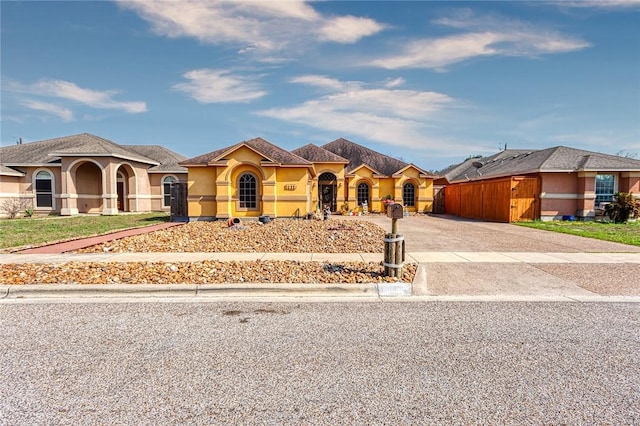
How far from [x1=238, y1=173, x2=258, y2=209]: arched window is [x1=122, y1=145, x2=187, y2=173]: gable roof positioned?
10.9 metres

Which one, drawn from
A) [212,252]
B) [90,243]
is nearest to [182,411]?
[212,252]

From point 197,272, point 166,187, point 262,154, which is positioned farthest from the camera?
point 166,187

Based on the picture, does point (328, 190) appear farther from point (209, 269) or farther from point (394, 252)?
point (394, 252)

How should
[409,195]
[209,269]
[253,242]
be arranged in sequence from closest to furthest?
[209,269] → [253,242] → [409,195]

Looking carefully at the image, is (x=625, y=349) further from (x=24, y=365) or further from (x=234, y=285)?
(x=24, y=365)

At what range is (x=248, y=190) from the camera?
1919cm

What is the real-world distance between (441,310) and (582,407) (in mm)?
2513

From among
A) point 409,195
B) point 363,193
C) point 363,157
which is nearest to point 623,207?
point 409,195

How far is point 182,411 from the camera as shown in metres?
2.87

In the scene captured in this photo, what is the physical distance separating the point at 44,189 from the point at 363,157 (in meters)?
25.2

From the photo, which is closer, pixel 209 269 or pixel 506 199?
pixel 209 269

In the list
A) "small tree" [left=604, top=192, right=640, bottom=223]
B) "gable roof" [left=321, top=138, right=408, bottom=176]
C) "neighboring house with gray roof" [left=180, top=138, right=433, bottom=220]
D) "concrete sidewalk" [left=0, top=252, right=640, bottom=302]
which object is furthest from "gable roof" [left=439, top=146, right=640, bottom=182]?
"neighboring house with gray roof" [left=180, top=138, right=433, bottom=220]

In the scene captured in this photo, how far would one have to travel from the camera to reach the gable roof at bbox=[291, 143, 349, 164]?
88.1 feet

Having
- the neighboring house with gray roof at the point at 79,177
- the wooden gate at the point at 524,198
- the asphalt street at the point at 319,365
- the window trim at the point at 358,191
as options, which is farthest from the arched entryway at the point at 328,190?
the asphalt street at the point at 319,365
